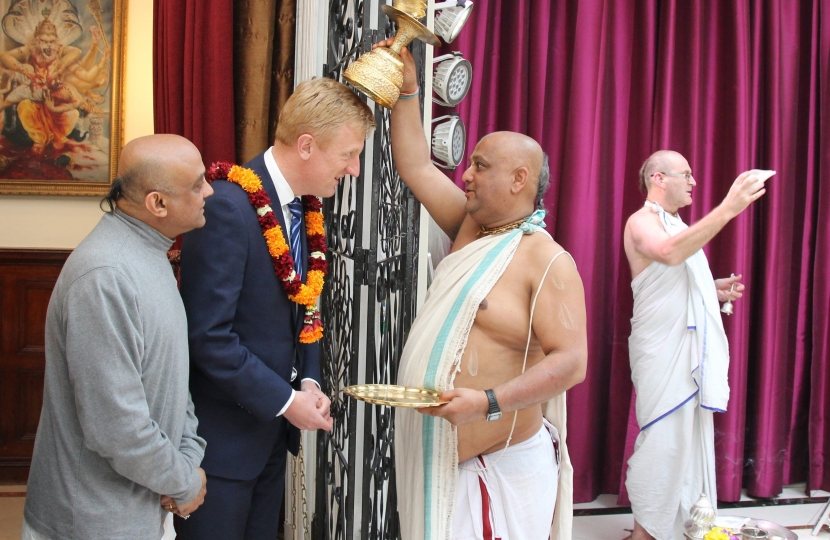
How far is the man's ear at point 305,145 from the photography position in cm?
184

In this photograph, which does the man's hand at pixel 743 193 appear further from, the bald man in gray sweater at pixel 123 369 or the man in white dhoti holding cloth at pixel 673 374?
the bald man in gray sweater at pixel 123 369

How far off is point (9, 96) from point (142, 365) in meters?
3.27

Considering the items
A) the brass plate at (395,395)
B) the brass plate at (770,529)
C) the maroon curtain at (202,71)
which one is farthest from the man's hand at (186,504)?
the brass plate at (770,529)

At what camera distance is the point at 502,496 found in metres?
2.11

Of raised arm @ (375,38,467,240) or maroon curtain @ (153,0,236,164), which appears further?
maroon curtain @ (153,0,236,164)

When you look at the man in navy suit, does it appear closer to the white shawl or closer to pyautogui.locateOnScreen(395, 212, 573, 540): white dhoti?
pyautogui.locateOnScreen(395, 212, 573, 540): white dhoti

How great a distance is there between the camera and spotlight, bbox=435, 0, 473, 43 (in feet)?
7.61

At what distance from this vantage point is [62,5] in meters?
4.12

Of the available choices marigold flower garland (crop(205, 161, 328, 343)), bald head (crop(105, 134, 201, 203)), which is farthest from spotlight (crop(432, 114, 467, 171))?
bald head (crop(105, 134, 201, 203))

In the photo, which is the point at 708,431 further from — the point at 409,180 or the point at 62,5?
the point at 62,5

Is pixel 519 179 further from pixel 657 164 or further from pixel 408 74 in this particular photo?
pixel 657 164

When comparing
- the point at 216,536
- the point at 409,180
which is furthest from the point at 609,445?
the point at 216,536

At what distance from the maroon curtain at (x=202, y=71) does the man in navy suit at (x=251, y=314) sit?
147 centimetres

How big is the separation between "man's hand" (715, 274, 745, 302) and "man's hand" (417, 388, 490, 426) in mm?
2344
